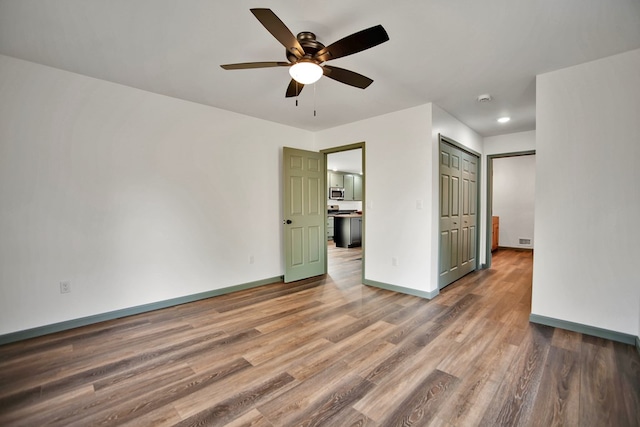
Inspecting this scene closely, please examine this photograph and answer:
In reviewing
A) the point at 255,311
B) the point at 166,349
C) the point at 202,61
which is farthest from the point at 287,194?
the point at 166,349

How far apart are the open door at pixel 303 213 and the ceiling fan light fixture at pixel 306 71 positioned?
215cm

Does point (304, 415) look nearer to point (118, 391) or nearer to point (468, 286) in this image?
point (118, 391)

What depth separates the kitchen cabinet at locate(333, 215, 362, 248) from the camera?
7484 mm

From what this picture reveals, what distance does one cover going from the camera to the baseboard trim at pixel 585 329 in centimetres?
233

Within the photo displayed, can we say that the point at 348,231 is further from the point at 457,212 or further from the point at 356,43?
the point at 356,43

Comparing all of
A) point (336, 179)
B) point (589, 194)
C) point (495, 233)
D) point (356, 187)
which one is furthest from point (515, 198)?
point (589, 194)

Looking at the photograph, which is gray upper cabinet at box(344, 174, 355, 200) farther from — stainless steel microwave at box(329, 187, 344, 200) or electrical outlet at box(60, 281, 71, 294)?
electrical outlet at box(60, 281, 71, 294)

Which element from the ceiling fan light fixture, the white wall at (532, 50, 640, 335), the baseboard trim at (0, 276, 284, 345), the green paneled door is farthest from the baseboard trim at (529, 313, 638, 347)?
the baseboard trim at (0, 276, 284, 345)

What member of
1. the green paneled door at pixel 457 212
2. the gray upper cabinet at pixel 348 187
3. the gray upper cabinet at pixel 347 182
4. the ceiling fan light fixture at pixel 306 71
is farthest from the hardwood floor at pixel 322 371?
the gray upper cabinet at pixel 348 187

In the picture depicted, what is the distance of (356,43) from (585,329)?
3102 millimetres

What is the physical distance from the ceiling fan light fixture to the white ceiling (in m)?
0.29

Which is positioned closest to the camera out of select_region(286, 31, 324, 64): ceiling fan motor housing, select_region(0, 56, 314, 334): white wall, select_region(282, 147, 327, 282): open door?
select_region(286, 31, 324, 64): ceiling fan motor housing

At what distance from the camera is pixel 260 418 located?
1.54m

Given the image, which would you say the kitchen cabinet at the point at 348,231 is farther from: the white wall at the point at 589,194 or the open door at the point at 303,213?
the white wall at the point at 589,194
